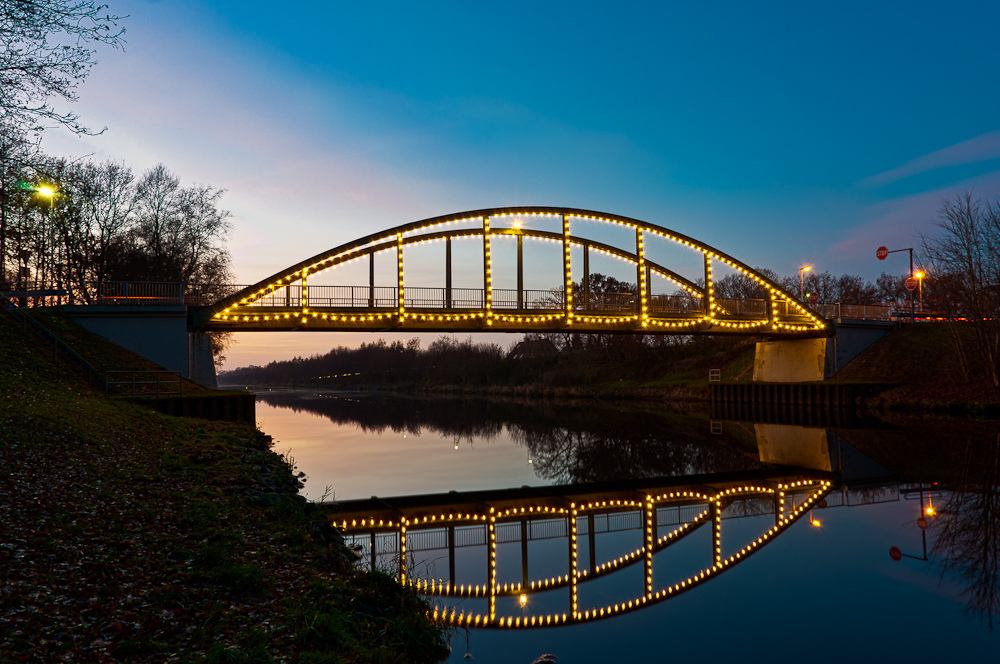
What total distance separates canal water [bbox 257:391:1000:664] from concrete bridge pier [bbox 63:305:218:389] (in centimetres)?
859

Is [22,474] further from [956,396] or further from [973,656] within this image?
[956,396]

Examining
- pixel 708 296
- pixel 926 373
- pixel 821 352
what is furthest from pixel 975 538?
pixel 821 352

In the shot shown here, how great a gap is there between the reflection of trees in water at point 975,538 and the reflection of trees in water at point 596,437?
6.53m

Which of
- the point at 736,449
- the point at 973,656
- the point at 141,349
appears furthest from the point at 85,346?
the point at 973,656

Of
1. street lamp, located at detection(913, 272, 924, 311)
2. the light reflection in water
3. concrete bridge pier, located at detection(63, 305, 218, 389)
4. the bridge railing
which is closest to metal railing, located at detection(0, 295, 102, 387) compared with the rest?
concrete bridge pier, located at detection(63, 305, 218, 389)

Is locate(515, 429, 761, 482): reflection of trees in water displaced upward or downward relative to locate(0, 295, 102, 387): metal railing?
downward

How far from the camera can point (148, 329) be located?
92.8 ft

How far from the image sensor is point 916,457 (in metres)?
19.9

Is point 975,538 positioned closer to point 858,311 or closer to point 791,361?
point 791,361

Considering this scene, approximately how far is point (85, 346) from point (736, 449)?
27.2 meters

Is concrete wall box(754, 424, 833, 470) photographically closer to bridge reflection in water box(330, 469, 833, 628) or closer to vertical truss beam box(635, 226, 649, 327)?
bridge reflection in water box(330, 469, 833, 628)

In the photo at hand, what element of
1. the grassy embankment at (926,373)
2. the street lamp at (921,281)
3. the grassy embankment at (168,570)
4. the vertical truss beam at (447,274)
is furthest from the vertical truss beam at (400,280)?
the street lamp at (921,281)

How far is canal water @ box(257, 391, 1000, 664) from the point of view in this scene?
7.37m

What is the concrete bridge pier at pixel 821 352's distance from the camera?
43.3 m
